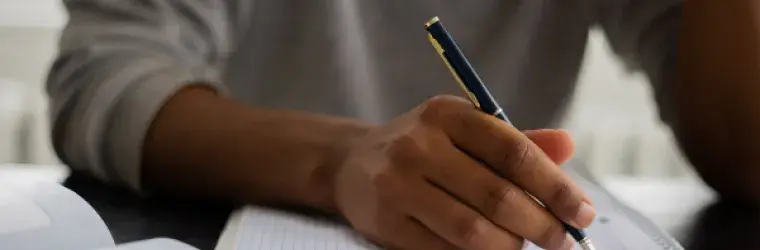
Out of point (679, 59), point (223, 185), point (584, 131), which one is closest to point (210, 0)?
point (223, 185)

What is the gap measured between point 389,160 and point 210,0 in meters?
0.33

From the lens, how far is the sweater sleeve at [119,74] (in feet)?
2.03

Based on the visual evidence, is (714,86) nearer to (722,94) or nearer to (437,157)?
(722,94)

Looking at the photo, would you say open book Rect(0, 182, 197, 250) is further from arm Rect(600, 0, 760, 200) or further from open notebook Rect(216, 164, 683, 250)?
arm Rect(600, 0, 760, 200)

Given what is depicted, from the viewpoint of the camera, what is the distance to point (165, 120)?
62 centimetres

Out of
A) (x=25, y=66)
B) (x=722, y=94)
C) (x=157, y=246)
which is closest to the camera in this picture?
(x=157, y=246)

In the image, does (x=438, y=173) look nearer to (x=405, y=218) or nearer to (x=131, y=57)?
(x=405, y=218)

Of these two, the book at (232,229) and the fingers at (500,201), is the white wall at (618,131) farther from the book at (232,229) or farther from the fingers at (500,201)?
the fingers at (500,201)

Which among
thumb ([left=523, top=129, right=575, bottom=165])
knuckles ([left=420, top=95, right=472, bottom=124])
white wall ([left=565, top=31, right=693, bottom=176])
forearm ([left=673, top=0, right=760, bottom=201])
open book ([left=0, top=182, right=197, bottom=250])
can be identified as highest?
open book ([left=0, top=182, right=197, bottom=250])

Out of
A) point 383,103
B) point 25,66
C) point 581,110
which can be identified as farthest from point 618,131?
point 25,66

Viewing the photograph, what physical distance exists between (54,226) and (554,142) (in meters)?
0.26

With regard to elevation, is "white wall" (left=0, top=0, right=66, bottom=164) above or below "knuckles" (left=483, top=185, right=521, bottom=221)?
above

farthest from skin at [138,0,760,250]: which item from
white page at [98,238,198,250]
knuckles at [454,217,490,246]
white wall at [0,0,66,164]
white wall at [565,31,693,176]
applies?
white wall at [0,0,66,164]

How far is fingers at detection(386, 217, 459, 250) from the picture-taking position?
18.0 inches
